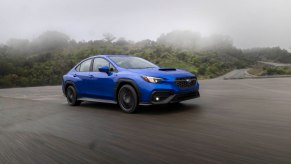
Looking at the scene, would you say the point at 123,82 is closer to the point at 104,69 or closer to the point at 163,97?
the point at 104,69

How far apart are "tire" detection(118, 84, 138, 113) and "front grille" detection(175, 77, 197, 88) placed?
1020 millimetres

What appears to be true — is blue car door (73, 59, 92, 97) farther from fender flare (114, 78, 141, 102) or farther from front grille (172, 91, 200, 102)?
front grille (172, 91, 200, 102)

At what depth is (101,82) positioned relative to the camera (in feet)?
28.5

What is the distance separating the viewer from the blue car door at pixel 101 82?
8367 mm

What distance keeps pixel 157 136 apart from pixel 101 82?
12.2ft

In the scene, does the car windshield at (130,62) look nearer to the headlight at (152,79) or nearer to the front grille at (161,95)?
the headlight at (152,79)

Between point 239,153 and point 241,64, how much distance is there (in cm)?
8883

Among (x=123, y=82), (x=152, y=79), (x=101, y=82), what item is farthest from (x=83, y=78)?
(x=152, y=79)

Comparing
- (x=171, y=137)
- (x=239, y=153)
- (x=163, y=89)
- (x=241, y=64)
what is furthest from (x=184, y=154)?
(x=241, y=64)

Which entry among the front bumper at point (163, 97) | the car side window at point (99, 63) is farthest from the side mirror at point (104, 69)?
the front bumper at point (163, 97)

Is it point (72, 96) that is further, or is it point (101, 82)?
point (72, 96)

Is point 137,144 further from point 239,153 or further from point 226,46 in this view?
point 226,46

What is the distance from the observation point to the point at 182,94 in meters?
7.59

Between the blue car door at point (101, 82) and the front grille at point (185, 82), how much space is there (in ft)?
5.44
